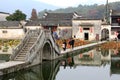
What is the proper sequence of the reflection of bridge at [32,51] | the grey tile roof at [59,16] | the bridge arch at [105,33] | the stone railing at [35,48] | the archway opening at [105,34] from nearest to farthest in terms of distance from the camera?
the reflection of bridge at [32,51]
the stone railing at [35,48]
the bridge arch at [105,33]
the archway opening at [105,34]
the grey tile roof at [59,16]

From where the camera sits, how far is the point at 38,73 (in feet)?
82.8

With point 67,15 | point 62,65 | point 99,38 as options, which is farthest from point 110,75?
point 67,15

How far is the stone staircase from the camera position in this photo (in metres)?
26.8

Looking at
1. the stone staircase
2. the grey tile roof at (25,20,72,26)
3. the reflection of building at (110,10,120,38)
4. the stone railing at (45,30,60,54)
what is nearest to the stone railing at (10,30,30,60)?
the stone staircase

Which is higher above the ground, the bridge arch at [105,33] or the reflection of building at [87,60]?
the bridge arch at [105,33]

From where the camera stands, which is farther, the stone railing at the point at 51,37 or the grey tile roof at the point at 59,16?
the grey tile roof at the point at 59,16

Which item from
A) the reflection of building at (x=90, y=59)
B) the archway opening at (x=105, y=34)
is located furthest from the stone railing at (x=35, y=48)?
the archway opening at (x=105, y=34)

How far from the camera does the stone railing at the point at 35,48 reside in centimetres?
2655

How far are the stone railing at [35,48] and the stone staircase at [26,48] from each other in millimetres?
470

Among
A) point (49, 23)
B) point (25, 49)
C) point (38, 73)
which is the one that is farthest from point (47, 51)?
point (49, 23)

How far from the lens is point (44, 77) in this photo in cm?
2405

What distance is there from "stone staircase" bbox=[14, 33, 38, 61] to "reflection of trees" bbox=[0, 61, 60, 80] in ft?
4.11

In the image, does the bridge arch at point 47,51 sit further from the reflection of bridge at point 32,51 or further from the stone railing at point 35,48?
the stone railing at point 35,48

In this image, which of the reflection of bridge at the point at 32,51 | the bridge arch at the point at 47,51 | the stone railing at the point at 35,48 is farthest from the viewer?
the bridge arch at the point at 47,51
